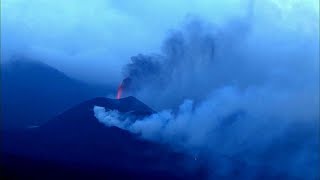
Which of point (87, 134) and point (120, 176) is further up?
point (87, 134)

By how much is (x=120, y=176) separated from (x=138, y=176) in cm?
159

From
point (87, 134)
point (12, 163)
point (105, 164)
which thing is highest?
point (87, 134)

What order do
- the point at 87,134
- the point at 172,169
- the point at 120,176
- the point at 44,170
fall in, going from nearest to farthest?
the point at 44,170 < the point at 120,176 < the point at 172,169 < the point at 87,134

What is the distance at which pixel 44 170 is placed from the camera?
31266 mm

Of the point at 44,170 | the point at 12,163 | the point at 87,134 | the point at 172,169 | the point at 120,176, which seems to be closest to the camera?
the point at 12,163

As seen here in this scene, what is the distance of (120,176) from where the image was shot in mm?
33469

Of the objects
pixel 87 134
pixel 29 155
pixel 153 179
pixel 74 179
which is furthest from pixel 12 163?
pixel 87 134

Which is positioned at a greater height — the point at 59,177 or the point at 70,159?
the point at 70,159

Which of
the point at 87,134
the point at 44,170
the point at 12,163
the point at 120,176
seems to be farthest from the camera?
the point at 87,134

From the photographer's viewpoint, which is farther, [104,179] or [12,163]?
[104,179]

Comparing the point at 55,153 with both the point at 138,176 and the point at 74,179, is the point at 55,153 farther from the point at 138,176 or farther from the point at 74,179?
the point at 138,176

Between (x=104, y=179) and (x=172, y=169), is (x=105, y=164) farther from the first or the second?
(x=172, y=169)

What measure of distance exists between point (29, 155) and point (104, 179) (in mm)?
6077

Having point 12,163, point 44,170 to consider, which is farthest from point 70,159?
point 12,163
